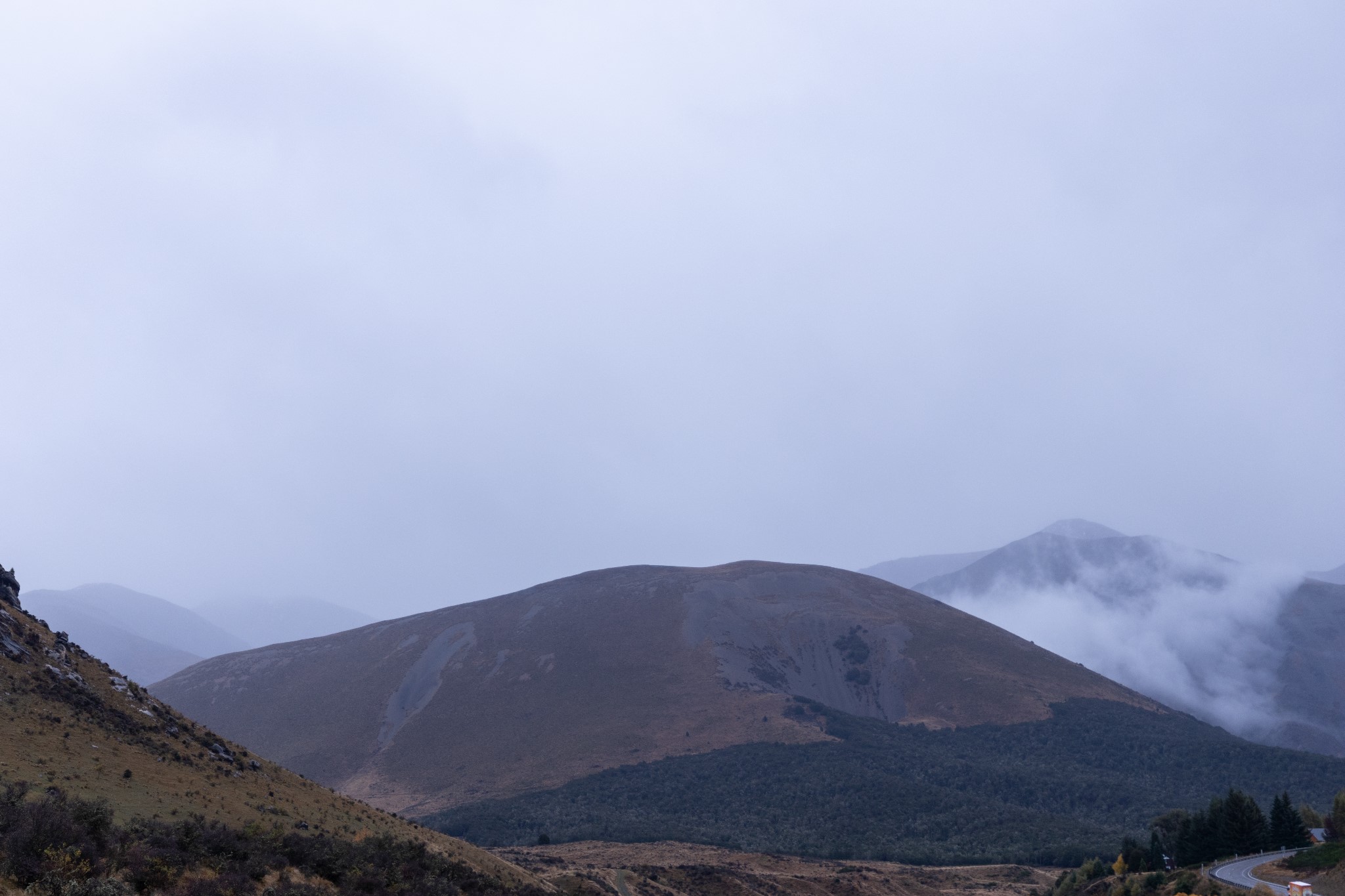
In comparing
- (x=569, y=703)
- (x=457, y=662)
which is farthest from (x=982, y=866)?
(x=457, y=662)

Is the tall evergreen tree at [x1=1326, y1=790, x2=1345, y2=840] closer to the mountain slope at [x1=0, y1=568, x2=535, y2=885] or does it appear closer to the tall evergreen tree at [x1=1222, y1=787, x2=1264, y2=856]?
the tall evergreen tree at [x1=1222, y1=787, x2=1264, y2=856]

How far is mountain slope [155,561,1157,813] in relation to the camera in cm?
10044

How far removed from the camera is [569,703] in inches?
4368

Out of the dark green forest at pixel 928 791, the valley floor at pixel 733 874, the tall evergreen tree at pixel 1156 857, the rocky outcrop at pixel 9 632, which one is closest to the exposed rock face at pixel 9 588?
the rocky outcrop at pixel 9 632

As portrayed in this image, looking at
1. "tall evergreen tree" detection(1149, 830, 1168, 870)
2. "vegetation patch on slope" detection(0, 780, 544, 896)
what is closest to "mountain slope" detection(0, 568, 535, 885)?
"vegetation patch on slope" detection(0, 780, 544, 896)

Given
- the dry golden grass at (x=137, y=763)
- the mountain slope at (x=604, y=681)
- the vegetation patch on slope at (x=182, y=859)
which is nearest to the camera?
the vegetation patch on slope at (x=182, y=859)

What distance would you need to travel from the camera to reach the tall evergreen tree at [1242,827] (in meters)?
42.7

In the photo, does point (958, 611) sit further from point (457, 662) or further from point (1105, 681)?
point (457, 662)

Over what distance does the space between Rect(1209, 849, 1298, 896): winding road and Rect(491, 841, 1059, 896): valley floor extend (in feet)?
45.3

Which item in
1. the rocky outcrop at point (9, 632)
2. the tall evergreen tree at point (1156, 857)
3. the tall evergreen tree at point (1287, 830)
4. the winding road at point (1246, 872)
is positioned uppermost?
the rocky outcrop at point (9, 632)

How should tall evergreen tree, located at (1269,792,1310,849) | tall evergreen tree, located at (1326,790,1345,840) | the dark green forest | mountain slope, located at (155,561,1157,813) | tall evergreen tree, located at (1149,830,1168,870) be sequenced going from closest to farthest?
tall evergreen tree, located at (1326,790,1345,840)
tall evergreen tree, located at (1269,792,1310,849)
tall evergreen tree, located at (1149,830,1168,870)
the dark green forest
mountain slope, located at (155,561,1157,813)

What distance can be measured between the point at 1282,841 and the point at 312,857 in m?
45.8

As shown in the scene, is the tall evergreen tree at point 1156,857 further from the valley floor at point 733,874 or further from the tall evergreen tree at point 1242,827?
the valley floor at point 733,874

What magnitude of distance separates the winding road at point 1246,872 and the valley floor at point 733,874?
1380cm
